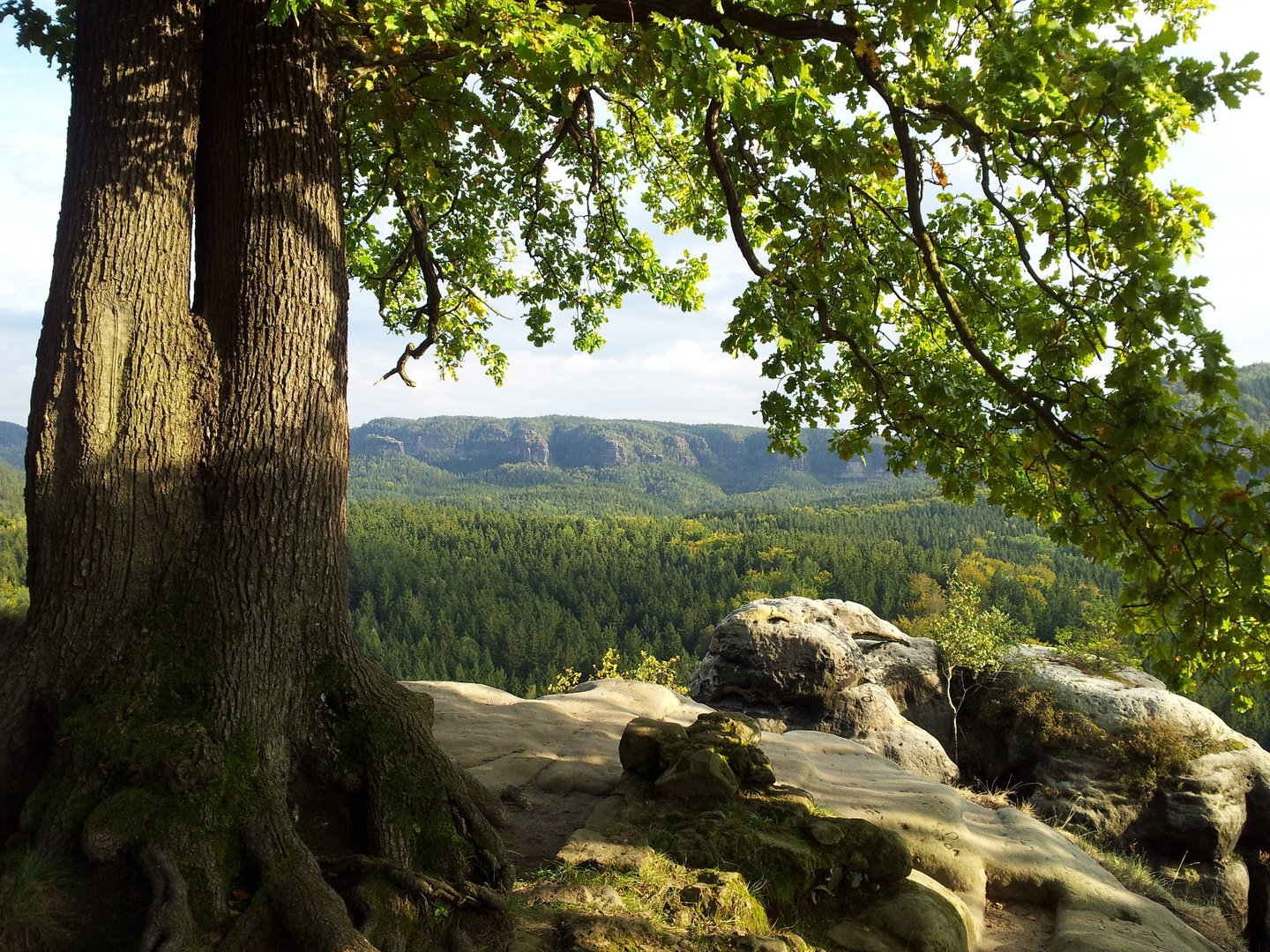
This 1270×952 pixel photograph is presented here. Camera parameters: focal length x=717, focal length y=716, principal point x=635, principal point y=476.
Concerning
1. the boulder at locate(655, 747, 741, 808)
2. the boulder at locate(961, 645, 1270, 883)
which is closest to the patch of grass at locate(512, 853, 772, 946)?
the boulder at locate(655, 747, 741, 808)

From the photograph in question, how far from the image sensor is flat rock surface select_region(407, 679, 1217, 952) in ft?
16.8

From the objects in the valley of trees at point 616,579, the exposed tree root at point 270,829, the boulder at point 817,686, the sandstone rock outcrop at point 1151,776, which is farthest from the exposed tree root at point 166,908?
the valley of trees at point 616,579

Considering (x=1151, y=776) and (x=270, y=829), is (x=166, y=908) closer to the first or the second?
(x=270, y=829)

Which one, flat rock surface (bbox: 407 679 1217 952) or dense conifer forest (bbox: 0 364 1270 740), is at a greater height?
flat rock surface (bbox: 407 679 1217 952)

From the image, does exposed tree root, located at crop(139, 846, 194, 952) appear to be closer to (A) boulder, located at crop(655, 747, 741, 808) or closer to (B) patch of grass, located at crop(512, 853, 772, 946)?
(B) patch of grass, located at crop(512, 853, 772, 946)

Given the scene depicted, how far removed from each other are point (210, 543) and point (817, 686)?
9.69 meters

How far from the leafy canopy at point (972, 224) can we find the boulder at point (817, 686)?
6432mm

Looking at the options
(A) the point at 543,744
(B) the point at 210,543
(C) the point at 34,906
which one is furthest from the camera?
(A) the point at 543,744

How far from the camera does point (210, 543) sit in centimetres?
372

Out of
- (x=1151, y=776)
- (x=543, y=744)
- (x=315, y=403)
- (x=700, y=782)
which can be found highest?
(x=315, y=403)

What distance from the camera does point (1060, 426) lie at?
396cm

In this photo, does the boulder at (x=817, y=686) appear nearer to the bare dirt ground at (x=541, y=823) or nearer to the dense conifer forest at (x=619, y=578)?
the bare dirt ground at (x=541, y=823)

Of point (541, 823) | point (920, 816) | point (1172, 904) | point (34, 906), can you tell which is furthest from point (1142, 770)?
point (34, 906)

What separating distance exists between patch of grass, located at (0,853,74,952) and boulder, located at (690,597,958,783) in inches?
352
